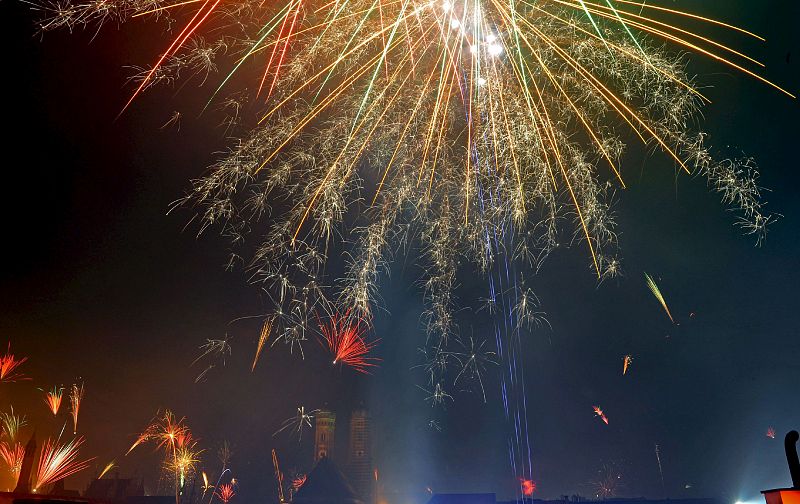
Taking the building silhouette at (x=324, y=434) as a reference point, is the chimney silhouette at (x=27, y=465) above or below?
below

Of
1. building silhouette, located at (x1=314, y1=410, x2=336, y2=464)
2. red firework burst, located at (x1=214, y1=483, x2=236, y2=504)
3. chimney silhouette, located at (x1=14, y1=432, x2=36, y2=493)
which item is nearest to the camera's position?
chimney silhouette, located at (x1=14, y1=432, x2=36, y2=493)

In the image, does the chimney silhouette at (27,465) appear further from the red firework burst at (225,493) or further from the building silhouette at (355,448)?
the red firework burst at (225,493)

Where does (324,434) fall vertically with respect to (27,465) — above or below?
above

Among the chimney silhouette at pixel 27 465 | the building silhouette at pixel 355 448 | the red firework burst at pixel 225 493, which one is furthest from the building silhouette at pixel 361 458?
the chimney silhouette at pixel 27 465

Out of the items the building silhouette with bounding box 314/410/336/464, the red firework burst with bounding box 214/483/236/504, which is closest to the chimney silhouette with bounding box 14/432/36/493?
the building silhouette with bounding box 314/410/336/464

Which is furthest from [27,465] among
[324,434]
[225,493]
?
[225,493]

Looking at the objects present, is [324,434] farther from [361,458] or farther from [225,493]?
[225,493]

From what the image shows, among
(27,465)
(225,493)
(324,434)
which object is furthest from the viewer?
(225,493)

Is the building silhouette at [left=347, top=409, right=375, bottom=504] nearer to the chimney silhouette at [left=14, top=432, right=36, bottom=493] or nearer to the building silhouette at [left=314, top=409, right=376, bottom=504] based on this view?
the building silhouette at [left=314, top=409, right=376, bottom=504]

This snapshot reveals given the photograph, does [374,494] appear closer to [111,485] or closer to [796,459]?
[111,485]

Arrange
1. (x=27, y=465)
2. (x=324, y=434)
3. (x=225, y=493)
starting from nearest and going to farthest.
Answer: (x=27, y=465)
(x=324, y=434)
(x=225, y=493)

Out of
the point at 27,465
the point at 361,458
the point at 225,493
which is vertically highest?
the point at 361,458

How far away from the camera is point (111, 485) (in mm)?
62625

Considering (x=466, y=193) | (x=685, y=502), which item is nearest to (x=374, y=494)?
(x=685, y=502)
